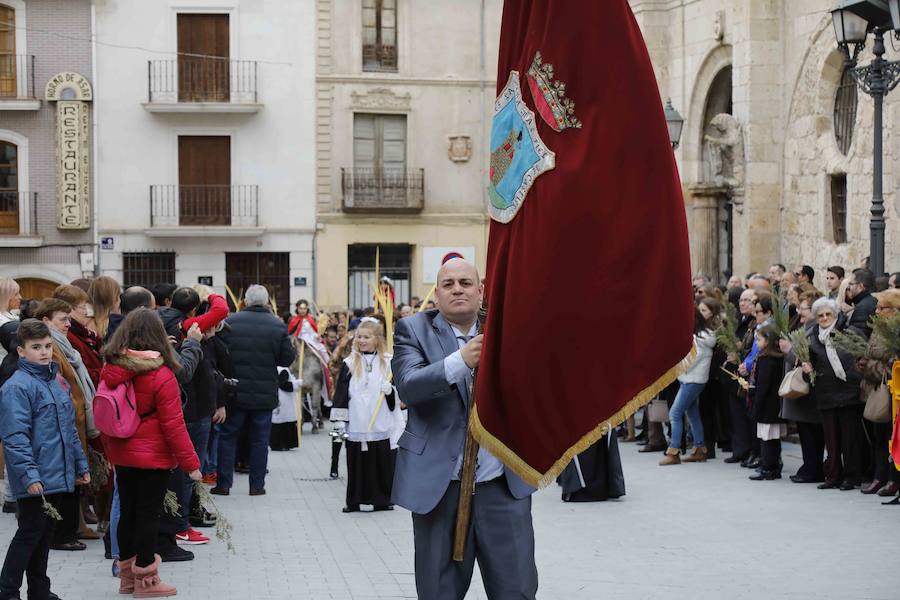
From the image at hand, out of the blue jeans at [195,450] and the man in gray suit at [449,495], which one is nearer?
the man in gray suit at [449,495]

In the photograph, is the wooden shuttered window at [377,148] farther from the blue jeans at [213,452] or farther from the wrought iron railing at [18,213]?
the blue jeans at [213,452]

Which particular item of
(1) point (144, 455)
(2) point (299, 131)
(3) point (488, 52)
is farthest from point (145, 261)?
(1) point (144, 455)

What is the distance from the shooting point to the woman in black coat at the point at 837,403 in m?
12.7

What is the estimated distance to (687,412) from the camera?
15.2m

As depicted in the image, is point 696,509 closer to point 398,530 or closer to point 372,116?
point 398,530

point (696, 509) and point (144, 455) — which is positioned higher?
point (144, 455)

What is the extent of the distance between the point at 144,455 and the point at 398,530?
141 inches

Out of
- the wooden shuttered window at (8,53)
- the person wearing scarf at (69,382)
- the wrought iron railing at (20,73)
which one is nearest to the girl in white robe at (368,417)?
the person wearing scarf at (69,382)

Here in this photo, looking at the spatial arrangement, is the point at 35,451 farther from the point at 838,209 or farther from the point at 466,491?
the point at 838,209

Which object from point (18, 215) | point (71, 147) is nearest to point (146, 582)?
point (71, 147)

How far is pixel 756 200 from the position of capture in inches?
934

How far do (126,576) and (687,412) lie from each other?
8192 mm

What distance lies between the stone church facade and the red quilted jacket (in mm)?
13866

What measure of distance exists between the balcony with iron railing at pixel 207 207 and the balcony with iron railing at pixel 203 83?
6.46 feet
